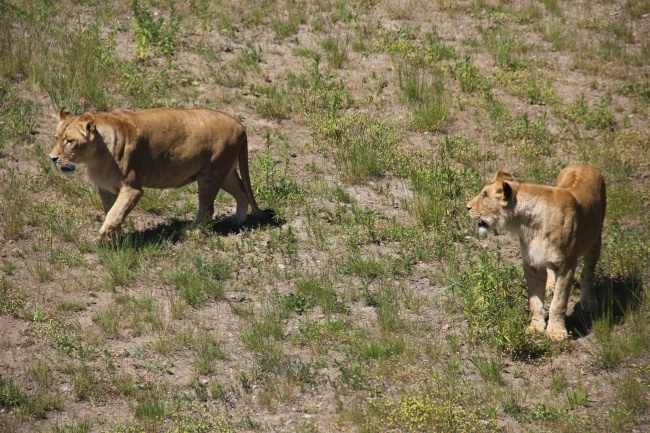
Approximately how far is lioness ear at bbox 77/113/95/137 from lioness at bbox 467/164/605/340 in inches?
173

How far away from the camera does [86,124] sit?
10.4 metres

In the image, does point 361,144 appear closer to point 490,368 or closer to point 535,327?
point 535,327

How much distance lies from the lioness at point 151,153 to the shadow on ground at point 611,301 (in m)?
4.25

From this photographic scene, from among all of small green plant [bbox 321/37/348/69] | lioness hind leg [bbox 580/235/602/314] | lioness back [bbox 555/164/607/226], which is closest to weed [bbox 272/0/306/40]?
small green plant [bbox 321/37/348/69]

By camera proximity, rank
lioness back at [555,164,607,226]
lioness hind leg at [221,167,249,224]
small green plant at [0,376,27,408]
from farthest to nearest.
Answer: lioness hind leg at [221,167,249,224] < lioness back at [555,164,607,226] < small green plant at [0,376,27,408]

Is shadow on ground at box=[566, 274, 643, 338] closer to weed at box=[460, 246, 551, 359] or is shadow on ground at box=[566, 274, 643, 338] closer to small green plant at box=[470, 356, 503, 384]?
weed at box=[460, 246, 551, 359]

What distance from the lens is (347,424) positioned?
→ 8.07m

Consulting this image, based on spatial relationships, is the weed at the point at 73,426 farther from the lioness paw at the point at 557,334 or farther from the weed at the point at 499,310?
the lioness paw at the point at 557,334

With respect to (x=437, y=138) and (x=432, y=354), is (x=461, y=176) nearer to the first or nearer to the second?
(x=437, y=138)

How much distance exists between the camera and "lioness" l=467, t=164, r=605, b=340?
29.7 ft

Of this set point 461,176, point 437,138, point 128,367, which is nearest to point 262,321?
point 128,367

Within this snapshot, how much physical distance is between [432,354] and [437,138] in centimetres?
558

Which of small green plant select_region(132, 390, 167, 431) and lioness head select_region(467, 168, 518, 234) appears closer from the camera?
small green plant select_region(132, 390, 167, 431)

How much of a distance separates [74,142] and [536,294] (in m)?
5.44
